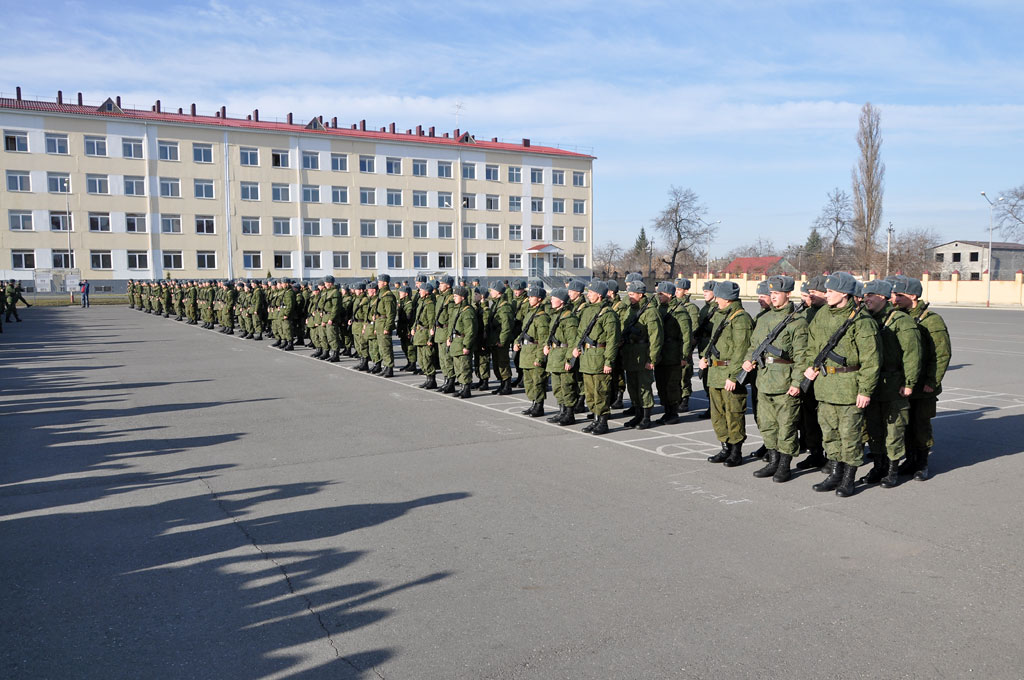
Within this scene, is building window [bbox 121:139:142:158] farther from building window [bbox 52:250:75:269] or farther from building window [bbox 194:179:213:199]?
building window [bbox 52:250:75:269]

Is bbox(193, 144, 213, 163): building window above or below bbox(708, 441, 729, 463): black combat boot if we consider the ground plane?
above

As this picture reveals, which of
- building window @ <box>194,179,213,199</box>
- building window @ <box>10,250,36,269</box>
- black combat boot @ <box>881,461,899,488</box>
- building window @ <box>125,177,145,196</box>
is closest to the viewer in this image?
black combat boot @ <box>881,461,899,488</box>

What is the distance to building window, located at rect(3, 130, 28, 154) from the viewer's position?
1869 inches

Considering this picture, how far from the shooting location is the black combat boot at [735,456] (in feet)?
26.0

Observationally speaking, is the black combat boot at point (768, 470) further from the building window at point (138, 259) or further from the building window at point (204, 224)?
the building window at point (138, 259)

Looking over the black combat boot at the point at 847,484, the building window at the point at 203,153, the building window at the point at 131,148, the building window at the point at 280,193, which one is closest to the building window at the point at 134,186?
the building window at the point at 131,148

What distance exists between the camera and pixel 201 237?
175ft

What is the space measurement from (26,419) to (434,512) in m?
7.28

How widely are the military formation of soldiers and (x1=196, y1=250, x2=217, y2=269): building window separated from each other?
41408mm

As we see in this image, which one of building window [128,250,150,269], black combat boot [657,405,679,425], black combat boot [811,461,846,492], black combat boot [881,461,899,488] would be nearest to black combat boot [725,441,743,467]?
black combat boot [811,461,846,492]

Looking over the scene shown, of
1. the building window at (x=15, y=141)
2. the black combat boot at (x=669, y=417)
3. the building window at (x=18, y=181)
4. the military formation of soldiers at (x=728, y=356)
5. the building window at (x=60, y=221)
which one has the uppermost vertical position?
the building window at (x=15, y=141)

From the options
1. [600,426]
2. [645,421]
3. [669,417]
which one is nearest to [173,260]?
[669,417]

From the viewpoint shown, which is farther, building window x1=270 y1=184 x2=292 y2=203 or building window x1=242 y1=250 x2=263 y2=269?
building window x1=270 y1=184 x2=292 y2=203

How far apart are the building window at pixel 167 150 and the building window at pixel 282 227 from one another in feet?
25.8
